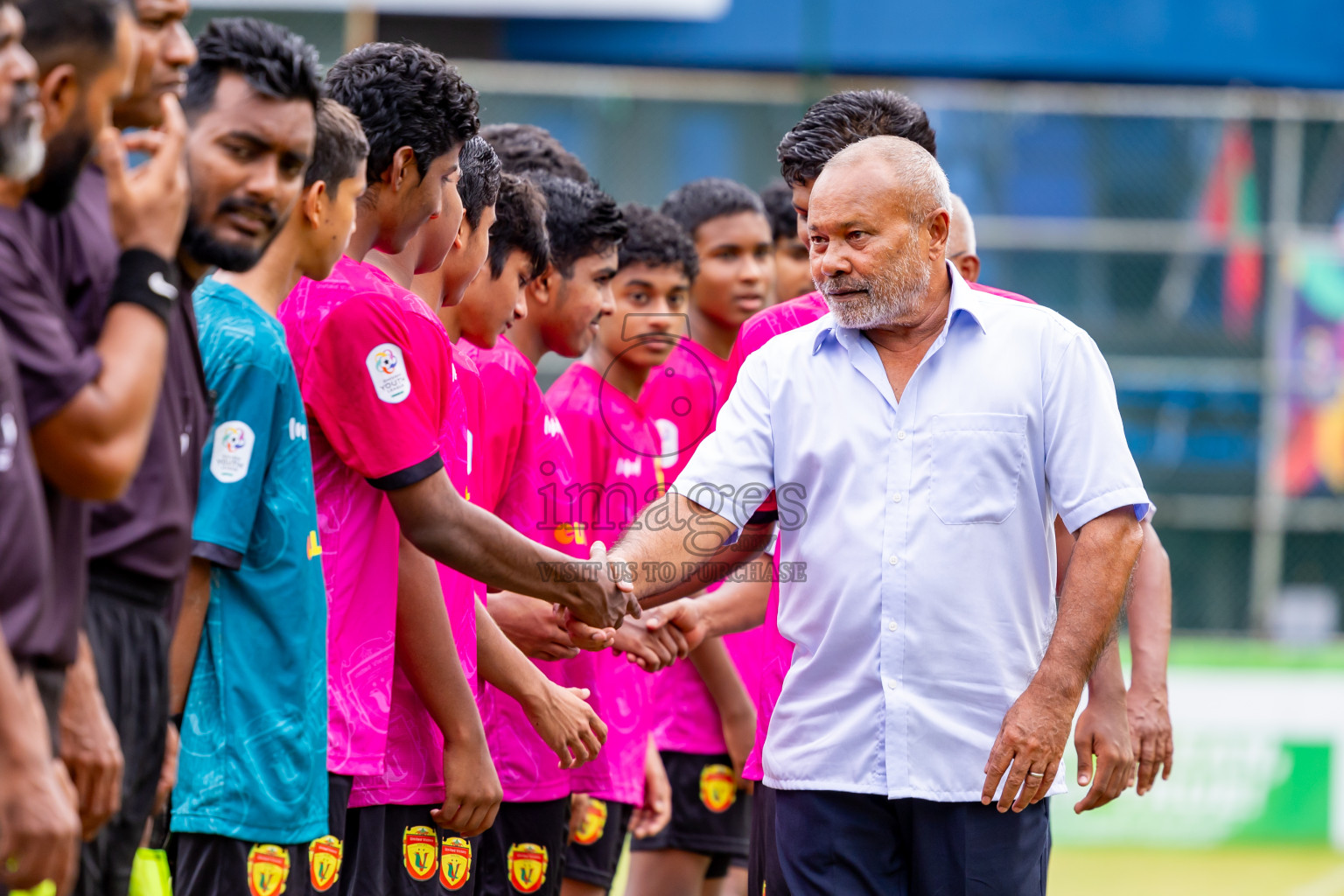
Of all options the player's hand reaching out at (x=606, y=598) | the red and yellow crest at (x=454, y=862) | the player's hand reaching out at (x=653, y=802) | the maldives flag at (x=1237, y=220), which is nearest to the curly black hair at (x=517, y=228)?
the player's hand reaching out at (x=606, y=598)

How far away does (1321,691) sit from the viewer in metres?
9.62

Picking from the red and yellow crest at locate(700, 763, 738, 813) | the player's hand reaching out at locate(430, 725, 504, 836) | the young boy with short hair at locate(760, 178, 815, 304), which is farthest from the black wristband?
the young boy with short hair at locate(760, 178, 815, 304)

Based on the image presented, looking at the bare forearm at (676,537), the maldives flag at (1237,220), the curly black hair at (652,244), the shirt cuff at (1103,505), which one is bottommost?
the bare forearm at (676,537)

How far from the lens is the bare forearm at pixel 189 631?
271cm

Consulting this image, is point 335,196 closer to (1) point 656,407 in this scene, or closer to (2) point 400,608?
(2) point 400,608

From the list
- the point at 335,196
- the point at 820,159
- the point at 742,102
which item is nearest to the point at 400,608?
the point at 335,196

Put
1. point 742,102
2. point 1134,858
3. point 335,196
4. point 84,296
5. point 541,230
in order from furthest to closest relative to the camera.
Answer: point 742,102 < point 1134,858 < point 541,230 < point 335,196 < point 84,296

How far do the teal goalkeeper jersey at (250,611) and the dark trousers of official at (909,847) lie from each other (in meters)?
1.06

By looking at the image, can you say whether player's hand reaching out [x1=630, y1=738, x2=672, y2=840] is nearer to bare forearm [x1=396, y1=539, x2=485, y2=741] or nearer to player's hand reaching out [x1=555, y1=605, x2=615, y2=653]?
player's hand reaching out [x1=555, y1=605, x2=615, y2=653]

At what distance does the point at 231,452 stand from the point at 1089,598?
1.70 m

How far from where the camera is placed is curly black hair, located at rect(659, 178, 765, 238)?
6020mm

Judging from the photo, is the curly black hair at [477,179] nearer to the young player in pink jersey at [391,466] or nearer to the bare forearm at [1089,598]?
the young player in pink jersey at [391,466]

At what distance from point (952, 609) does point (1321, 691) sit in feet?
24.2

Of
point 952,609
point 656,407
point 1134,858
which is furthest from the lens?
point 1134,858
